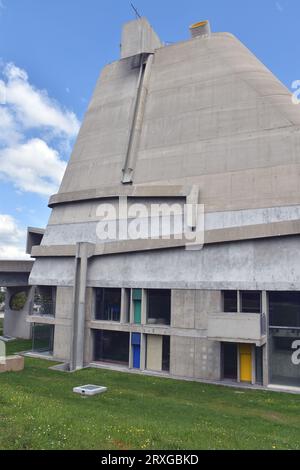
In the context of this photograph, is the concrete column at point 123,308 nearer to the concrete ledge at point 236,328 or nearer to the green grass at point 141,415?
the green grass at point 141,415

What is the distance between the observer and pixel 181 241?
1182 inches

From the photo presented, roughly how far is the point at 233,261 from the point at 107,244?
37.9 ft

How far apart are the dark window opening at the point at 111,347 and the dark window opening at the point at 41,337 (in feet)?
23.6

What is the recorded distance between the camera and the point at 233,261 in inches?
1108

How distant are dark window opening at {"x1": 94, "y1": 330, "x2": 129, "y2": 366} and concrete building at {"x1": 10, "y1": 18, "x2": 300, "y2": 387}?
0.38 ft

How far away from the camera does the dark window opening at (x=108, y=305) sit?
33.7 m

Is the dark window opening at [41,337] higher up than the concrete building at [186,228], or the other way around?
the concrete building at [186,228]

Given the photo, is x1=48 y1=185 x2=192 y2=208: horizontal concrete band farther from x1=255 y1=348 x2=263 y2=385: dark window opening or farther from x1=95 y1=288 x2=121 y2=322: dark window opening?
x1=255 y1=348 x2=263 y2=385: dark window opening

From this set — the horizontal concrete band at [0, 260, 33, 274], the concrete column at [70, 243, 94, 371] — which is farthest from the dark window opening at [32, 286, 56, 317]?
the horizontal concrete band at [0, 260, 33, 274]

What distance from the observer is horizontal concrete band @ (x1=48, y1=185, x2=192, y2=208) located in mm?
33250

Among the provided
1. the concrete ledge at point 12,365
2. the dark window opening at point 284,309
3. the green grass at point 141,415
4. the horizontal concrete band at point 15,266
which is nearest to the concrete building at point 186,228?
the dark window opening at point 284,309

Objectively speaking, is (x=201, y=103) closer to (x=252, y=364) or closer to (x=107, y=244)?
(x=107, y=244)

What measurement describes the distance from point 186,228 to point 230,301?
718cm
